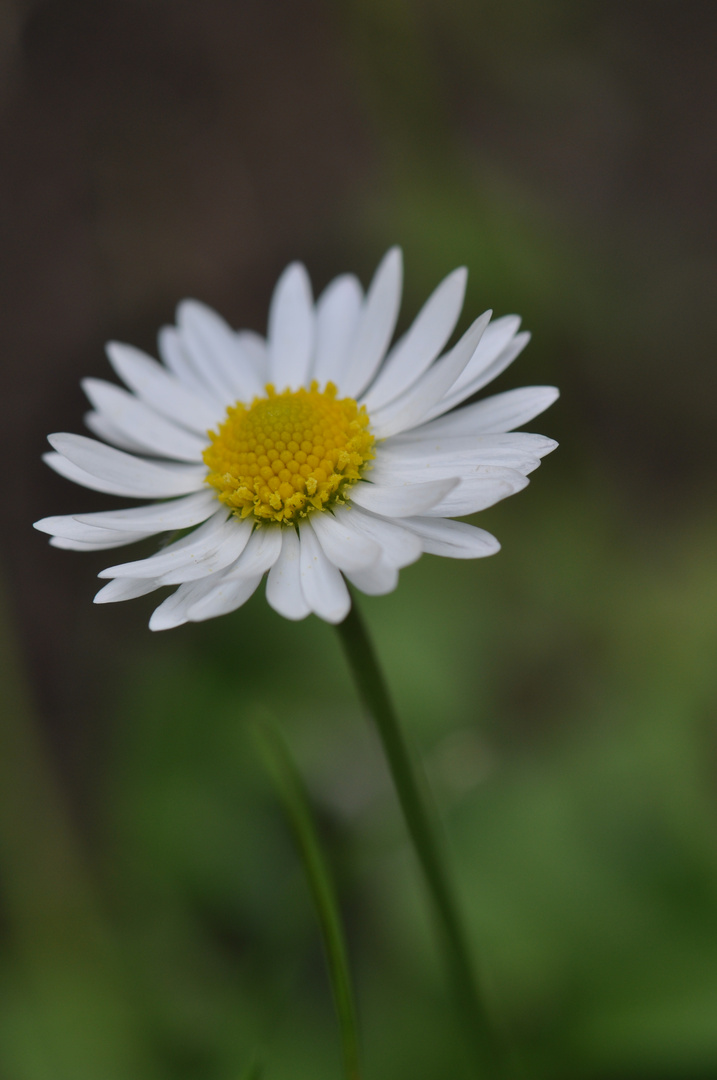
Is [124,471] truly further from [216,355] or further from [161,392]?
[216,355]

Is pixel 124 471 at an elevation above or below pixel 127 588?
above

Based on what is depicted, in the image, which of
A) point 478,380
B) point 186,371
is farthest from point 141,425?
point 478,380

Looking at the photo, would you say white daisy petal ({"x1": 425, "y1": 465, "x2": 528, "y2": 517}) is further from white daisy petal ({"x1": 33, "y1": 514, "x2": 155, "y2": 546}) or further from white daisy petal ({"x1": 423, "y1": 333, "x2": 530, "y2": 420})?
white daisy petal ({"x1": 33, "y1": 514, "x2": 155, "y2": 546})

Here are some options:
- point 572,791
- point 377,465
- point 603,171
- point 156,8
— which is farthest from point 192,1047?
point 156,8

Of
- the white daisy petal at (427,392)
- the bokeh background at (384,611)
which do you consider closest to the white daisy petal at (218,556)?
the white daisy petal at (427,392)

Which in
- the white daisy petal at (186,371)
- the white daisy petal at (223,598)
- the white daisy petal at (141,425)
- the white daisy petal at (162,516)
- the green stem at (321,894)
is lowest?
the green stem at (321,894)

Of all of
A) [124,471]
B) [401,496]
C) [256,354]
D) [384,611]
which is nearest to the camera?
[401,496]

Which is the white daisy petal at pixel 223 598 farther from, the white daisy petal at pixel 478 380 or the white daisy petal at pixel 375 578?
the white daisy petal at pixel 478 380
